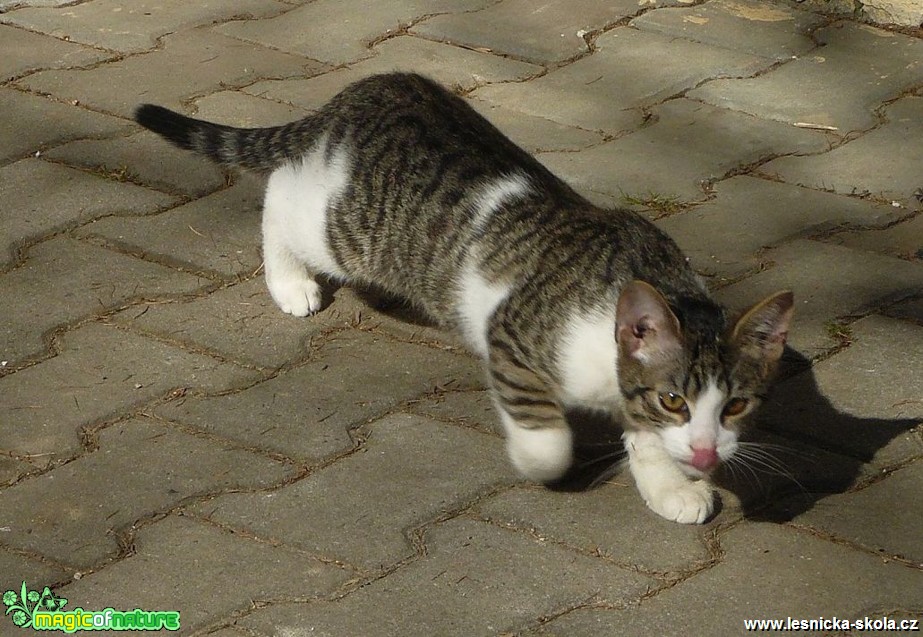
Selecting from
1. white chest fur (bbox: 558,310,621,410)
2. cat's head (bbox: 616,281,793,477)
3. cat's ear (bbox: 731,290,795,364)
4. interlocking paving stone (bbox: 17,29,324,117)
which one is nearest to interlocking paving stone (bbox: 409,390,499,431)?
white chest fur (bbox: 558,310,621,410)

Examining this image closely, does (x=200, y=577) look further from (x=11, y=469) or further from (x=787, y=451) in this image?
(x=787, y=451)

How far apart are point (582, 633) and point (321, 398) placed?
1206 mm

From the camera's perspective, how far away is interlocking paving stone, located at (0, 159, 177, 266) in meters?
4.74

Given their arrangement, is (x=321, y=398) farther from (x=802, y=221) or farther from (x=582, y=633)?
(x=802, y=221)

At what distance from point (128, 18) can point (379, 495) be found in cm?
363

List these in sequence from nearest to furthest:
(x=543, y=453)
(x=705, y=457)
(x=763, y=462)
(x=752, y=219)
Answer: (x=705, y=457) → (x=543, y=453) → (x=763, y=462) → (x=752, y=219)

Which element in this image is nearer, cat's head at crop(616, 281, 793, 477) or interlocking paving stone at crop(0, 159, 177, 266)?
cat's head at crop(616, 281, 793, 477)

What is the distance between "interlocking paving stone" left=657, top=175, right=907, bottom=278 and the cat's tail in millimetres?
1350

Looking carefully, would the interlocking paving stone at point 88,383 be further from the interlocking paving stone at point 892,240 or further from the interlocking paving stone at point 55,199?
the interlocking paving stone at point 892,240

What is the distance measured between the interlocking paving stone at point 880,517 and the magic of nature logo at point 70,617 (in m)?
1.55

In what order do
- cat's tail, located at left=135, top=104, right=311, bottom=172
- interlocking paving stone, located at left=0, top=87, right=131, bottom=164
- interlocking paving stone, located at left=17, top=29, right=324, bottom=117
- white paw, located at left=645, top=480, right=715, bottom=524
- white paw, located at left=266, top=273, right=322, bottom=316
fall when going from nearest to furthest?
white paw, located at left=645, top=480, right=715, bottom=524 < white paw, located at left=266, top=273, right=322, bottom=316 < cat's tail, located at left=135, top=104, right=311, bottom=172 < interlocking paving stone, located at left=0, top=87, right=131, bottom=164 < interlocking paving stone, located at left=17, top=29, right=324, bottom=117

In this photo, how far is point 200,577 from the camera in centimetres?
318

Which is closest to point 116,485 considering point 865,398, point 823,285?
point 865,398

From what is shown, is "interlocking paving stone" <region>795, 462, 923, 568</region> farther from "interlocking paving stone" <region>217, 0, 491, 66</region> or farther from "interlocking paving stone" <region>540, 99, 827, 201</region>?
"interlocking paving stone" <region>217, 0, 491, 66</region>
